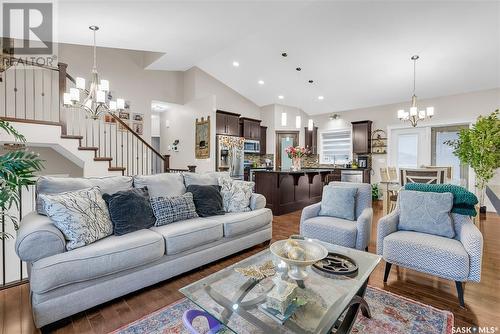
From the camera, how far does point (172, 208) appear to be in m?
2.60

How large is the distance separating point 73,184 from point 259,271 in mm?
1942

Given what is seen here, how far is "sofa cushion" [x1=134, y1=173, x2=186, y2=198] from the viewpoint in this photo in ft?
8.91

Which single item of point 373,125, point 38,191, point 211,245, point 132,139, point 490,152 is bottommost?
point 211,245

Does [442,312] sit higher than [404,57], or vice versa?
[404,57]

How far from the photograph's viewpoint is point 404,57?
4777 mm

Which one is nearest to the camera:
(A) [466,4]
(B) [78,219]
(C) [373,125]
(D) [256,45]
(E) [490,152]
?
(B) [78,219]

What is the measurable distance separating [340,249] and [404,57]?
15.2 feet

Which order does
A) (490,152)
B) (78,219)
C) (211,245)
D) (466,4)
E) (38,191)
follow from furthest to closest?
(490,152) < (466,4) < (211,245) < (38,191) < (78,219)

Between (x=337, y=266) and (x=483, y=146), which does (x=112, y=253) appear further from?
(x=483, y=146)

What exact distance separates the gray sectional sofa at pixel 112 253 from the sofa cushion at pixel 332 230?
70 cm

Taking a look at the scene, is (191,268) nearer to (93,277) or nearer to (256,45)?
(93,277)

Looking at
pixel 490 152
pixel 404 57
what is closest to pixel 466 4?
pixel 404 57
